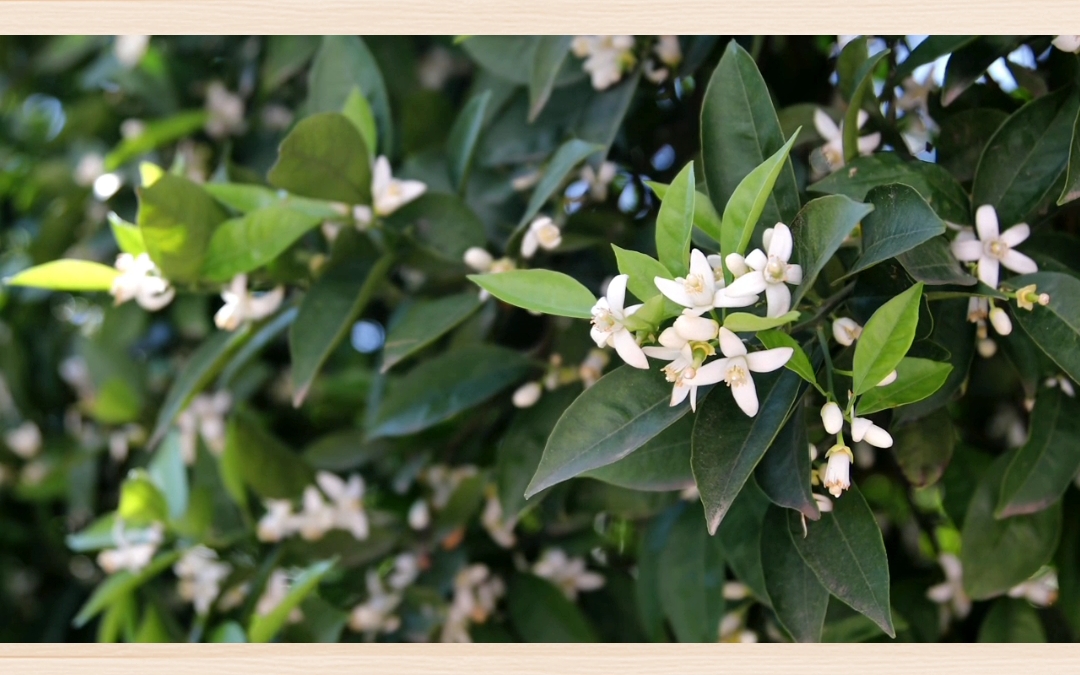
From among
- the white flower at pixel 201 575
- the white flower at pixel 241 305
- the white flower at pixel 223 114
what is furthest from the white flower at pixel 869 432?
the white flower at pixel 223 114

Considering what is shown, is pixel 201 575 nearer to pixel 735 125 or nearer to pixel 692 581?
pixel 692 581

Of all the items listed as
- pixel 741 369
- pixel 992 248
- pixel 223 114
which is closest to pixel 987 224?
pixel 992 248

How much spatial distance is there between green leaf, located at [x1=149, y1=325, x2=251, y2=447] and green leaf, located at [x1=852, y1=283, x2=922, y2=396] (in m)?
0.56

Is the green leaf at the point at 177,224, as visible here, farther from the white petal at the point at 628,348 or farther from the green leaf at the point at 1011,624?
the green leaf at the point at 1011,624

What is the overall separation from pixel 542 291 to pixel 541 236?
19 centimetres

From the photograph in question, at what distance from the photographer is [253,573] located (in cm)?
100

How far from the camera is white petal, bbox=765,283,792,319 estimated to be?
0.51m

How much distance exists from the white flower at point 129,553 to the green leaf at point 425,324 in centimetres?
45

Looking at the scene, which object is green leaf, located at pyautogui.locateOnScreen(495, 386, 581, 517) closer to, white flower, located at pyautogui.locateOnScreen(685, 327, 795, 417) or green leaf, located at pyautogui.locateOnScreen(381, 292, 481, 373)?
green leaf, located at pyautogui.locateOnScreen(381, 292, 481, 373)

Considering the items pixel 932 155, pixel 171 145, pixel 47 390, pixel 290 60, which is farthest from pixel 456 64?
pixel 47 390

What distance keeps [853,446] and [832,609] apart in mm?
166

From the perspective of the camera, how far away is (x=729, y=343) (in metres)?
0.50

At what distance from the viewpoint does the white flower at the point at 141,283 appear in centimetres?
77
